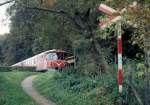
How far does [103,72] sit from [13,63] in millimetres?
46034

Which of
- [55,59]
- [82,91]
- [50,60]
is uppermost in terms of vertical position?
[55,59]

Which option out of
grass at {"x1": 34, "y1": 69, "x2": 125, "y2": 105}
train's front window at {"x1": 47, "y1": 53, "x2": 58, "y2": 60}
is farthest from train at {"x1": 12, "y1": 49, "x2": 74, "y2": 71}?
grass at {"x1": 34, "y1": 69, "x2": 125, "y2": 105}

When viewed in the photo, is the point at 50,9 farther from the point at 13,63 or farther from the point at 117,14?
the point at 13,63

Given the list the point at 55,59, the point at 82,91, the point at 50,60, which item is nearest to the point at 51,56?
the point at 50,60

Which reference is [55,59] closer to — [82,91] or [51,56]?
[51,56]

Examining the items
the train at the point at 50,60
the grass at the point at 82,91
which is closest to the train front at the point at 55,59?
the train at the point at 50,60

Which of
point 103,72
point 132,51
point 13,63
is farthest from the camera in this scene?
point 13,63

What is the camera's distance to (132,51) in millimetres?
23219

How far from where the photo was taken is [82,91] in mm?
16438

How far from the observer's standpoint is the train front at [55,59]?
41369mm

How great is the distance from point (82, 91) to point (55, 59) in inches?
1116

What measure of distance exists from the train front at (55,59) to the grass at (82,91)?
19.0 m

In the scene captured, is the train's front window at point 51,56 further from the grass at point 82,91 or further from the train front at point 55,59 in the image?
the grass at point 82,91

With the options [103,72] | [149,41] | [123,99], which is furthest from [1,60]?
[149,41]
